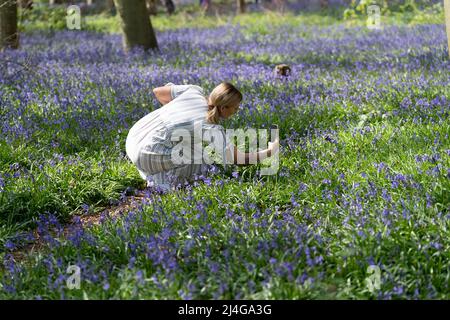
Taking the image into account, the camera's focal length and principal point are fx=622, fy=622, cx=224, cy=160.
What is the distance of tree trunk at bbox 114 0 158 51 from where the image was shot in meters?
12.8

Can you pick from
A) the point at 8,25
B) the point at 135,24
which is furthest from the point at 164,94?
the point at 8,25

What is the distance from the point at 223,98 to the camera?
19.0ft

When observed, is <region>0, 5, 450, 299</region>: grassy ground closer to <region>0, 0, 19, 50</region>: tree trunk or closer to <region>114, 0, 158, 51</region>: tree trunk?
<region>114, 0, 158, 51</region>: tree trunk

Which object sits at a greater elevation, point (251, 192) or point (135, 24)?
point (135, 24)

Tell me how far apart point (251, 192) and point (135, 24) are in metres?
8.42

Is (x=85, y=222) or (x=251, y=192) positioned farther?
(x=85, y=222)

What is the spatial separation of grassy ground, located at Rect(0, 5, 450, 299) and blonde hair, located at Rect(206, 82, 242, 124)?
1.95 ft

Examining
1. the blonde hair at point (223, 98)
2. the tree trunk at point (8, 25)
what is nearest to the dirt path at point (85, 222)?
the blonde hair at point (223, 98)

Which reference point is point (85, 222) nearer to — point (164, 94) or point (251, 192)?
point (251, 192)

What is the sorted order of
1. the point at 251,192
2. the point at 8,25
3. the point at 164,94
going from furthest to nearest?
1. the point at 8,25
2. the point at 164,94
3. the point at 251,192

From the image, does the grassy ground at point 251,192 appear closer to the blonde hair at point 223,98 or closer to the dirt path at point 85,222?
the dirt path at point 85,222

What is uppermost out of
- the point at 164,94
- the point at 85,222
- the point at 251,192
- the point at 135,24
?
the point at 135,24

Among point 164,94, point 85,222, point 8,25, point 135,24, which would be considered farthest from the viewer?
point 8,25

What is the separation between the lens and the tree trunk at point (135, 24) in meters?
12.8
